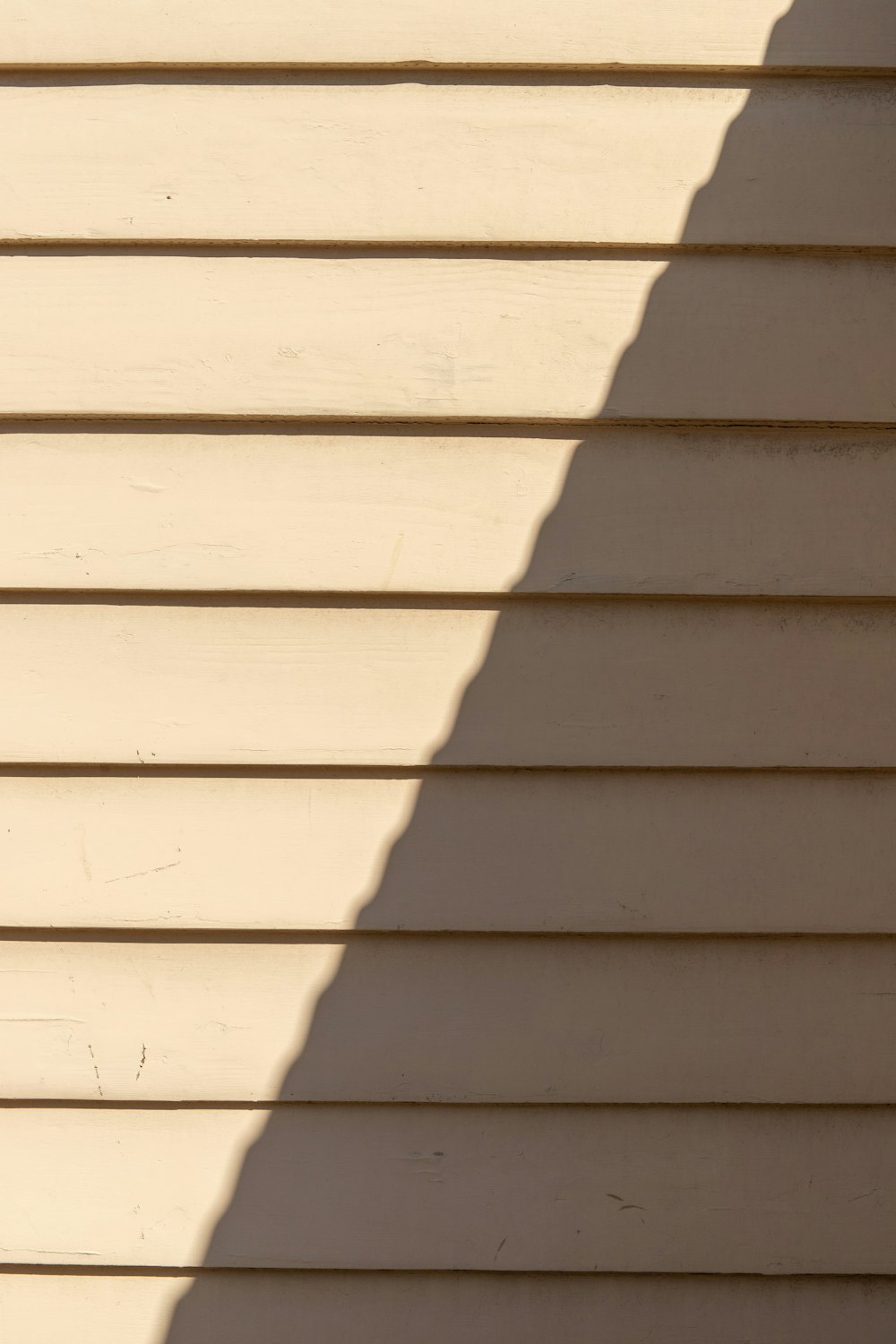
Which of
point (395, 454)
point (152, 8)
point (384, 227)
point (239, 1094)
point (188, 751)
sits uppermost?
point (152, 8)

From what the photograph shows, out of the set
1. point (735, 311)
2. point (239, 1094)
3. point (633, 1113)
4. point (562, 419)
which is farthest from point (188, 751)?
point (735, 311)

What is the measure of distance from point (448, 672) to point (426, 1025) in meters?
0.53

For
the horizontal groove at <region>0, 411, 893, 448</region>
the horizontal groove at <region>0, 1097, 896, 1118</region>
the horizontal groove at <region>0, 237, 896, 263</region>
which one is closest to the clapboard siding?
the horizontal groove at <region>0, 411, 893, 448</region>

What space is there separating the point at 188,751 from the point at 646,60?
4.01 feet

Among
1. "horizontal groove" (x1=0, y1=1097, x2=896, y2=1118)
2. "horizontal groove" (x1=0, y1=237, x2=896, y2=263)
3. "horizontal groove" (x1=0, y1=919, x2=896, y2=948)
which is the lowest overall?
"horizontal groove" (x1=0, y1=1097, x2=896, y2=1118)

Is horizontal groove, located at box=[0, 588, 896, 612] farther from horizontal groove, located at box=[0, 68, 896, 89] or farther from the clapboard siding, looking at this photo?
horizontal groove, located at box=[0, 68, 896, 89]

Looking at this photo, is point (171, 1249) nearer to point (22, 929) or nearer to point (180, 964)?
point (180, 964)

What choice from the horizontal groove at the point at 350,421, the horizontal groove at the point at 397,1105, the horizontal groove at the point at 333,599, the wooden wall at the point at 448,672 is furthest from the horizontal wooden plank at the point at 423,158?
the horizontal groove at the point at 397,1105

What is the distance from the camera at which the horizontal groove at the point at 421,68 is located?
1.42 m

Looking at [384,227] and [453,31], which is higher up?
[453,31]

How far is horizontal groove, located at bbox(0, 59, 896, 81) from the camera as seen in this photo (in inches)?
55.8

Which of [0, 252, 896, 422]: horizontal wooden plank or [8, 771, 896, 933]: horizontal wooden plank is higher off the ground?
[0, 252, 896, 422]: horizontal wooden plank

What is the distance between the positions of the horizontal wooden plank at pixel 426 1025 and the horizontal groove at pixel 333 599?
51cm

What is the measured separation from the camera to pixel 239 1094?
4.83 ft
